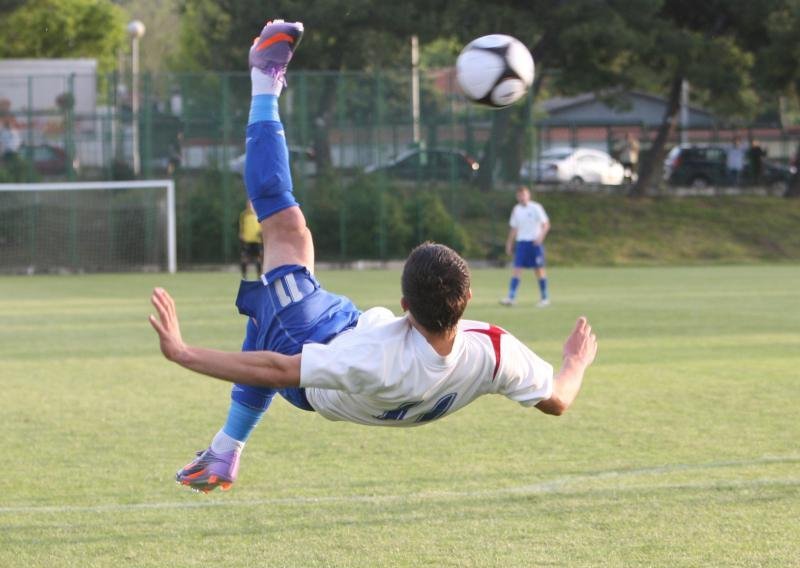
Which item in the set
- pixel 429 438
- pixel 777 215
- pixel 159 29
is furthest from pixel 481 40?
pixel 159 29

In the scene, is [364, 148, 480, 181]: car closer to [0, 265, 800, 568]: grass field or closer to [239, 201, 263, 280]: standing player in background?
[239, 201, 263, 280]: standing player in background

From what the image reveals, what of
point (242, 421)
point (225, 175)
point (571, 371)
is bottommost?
point (242, 421)

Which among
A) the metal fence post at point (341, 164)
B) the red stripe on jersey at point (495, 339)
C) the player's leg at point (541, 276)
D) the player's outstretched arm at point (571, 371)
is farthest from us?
the metal fence post at point (341, 164)

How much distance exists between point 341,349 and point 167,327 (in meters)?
0.74

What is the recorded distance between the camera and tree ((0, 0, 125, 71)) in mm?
47750

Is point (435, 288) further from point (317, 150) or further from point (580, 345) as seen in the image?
point (317, 150)

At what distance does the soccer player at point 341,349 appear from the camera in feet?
16.3

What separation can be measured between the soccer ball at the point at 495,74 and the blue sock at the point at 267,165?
5.69 feet

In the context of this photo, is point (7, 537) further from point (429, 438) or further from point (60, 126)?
point (60, 126)

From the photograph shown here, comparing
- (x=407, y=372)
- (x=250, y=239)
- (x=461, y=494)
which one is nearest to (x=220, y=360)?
(x=407, y=372)

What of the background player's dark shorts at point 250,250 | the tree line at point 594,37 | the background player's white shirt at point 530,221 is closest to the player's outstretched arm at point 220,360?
the background player's white shirt at point 530,221

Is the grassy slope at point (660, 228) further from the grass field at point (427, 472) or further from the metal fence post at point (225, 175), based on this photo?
the grass field at point (427, 472)

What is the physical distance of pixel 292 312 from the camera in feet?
19.0

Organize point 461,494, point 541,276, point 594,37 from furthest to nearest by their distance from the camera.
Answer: point 594,37 → point 541,276 → point 461,494
